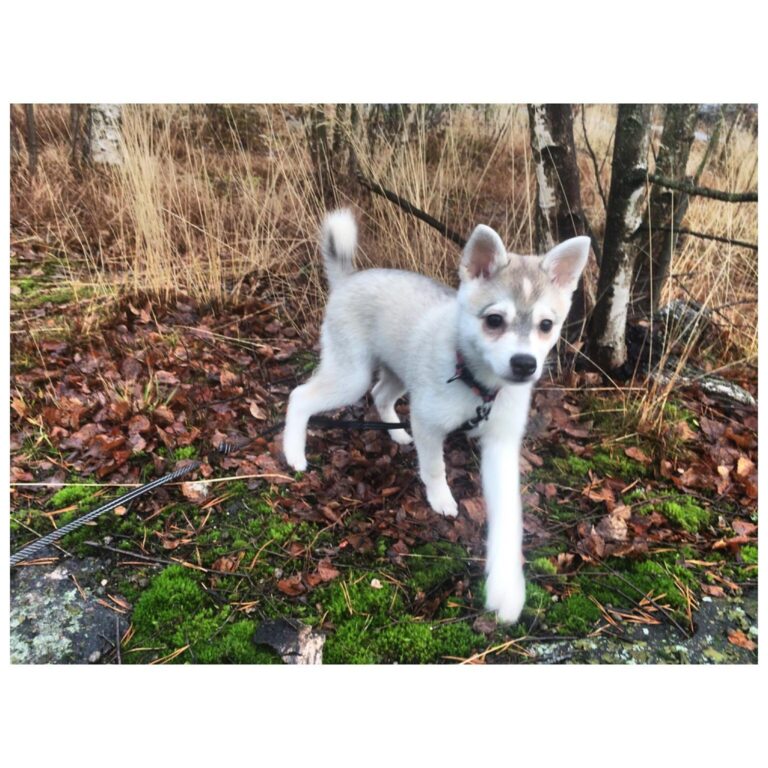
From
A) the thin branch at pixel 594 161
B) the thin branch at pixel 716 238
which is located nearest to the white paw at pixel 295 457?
the thin branch at pixel 594 161

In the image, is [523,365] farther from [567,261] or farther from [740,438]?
[740,438]

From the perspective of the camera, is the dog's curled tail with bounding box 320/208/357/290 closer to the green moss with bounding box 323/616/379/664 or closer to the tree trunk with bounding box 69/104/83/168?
the tree trunk with bounding box 69/104/83/168

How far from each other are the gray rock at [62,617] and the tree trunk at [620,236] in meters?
1.60

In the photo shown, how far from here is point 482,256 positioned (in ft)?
4.97

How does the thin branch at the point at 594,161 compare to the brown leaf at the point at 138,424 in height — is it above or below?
above

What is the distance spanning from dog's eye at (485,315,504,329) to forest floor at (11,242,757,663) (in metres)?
0.46

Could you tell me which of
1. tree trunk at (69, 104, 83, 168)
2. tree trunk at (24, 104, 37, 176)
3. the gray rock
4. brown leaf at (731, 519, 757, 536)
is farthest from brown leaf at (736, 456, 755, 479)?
tree trunk at (24, 104, 37, 176)

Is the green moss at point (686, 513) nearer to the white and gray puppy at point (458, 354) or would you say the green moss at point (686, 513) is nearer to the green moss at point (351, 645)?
the white and gray puppy at point (458, 354)

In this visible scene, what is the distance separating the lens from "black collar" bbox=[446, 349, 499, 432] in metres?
1.61

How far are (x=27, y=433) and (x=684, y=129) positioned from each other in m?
2.14

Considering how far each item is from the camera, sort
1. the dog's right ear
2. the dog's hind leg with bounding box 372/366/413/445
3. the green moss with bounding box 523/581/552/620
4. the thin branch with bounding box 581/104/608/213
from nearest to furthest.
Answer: the dog's right ear
the green moss with bounding box 523/581/552/620
the thin branch with bounding box 581/104/608/213
the dog's hind leg with bounding box 372/366/413/445

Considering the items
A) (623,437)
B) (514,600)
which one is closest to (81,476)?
(514,600)

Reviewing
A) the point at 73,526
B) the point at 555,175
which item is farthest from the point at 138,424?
the point at 555,175

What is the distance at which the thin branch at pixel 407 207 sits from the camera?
177 centimetres
